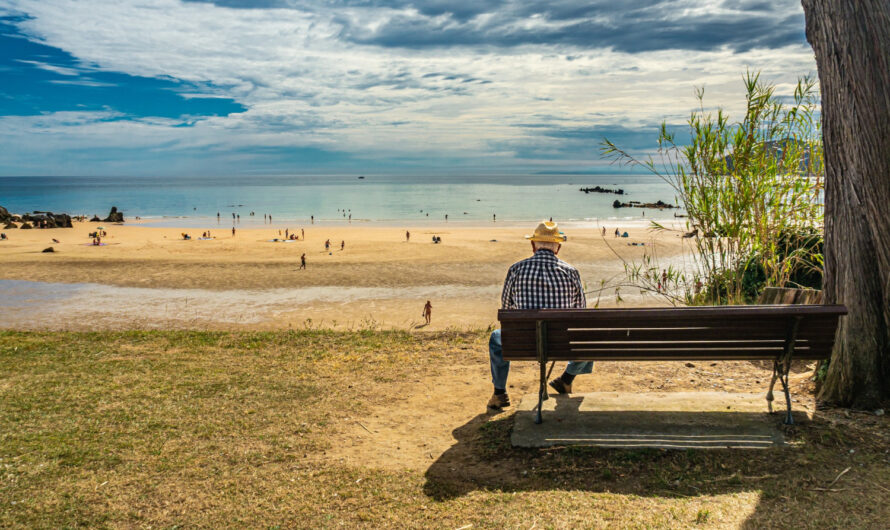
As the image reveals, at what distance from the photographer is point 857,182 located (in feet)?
16.3

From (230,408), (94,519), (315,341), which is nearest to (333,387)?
(230,408)

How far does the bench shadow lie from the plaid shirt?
1297 millimetres

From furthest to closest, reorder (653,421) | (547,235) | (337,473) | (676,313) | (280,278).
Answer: (280,278) < (547,235) < (653,421) < (676,313) < (337,473)

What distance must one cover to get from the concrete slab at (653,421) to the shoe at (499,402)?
1.09 ft

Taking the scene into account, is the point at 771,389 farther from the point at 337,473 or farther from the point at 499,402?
the point at 337,473

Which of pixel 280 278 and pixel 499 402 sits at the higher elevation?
pixel 499 402

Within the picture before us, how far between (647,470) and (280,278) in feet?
64.3

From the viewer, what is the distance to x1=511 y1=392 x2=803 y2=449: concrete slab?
4680 mm

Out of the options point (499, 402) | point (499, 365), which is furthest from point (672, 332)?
point (499, 402)

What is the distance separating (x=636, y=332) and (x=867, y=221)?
212cm

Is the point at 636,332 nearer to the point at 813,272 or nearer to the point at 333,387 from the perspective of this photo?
the point at 333,387

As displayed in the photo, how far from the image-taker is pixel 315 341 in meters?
9.12

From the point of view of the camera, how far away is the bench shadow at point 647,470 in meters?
4.03

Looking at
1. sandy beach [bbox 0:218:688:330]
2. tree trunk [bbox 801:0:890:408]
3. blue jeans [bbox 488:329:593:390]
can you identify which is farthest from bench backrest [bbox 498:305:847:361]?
sandy beach [bbox 0:218:688:330]
